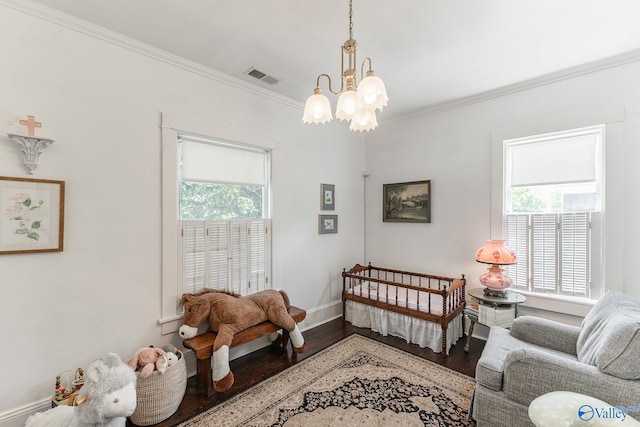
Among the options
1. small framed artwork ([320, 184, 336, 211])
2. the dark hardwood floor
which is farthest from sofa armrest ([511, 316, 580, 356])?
small framed artwork ([320, 184, 336, 211])

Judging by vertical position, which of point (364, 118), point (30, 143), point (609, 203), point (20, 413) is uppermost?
point (364, 118)

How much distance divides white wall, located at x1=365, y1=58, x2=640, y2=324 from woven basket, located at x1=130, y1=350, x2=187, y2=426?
2.95m

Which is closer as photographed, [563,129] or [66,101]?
[66,101]

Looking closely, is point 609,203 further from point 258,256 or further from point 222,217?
point 222,217

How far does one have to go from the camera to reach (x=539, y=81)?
279 centimetres

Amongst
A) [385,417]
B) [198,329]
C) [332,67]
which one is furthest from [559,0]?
[198,329]

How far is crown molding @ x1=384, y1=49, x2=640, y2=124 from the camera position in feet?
7.93

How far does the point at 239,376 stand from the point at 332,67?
2930 mm

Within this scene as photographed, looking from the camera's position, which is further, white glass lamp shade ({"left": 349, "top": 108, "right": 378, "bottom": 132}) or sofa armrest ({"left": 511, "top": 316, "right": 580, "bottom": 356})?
sofa armrest ({"left": 511, "top": 316, "right": 580, "bottom": 356})

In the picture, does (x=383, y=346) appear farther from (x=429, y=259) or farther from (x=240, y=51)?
(x=240, y=51)

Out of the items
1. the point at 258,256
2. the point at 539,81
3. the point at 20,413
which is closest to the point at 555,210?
the point at 539,81

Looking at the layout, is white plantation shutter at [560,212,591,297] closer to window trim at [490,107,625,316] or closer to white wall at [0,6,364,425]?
window trim at [490,107,625,316]

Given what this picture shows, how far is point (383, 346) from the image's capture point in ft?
9.84

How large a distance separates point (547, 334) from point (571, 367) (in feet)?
2.02
